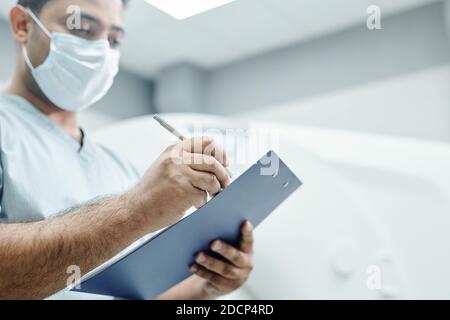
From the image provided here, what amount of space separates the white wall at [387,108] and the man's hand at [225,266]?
1101 mm

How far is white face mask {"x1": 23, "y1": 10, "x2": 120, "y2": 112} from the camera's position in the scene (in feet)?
2.07

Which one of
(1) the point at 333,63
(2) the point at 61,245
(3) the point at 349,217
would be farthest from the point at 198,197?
(1) the point at 333,63

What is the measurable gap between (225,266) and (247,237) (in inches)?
2.7

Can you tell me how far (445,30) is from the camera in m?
1.43

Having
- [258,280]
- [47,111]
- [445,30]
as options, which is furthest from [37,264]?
[445,30]

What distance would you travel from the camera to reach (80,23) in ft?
2.06

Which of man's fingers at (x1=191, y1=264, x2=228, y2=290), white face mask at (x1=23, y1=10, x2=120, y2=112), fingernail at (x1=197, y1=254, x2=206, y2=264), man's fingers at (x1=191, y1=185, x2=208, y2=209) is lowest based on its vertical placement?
man's fingers at (x1=191, y1=264, x2=228, y2=290)

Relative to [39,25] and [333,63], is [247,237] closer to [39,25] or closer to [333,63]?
[39,25]

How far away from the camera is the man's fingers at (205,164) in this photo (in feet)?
1.52

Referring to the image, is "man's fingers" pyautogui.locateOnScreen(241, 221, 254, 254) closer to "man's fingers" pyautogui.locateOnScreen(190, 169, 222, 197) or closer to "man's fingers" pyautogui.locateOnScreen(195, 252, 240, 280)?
"man's fingers" pyautogui.locateOnScreen(195, 252, 240, 280)

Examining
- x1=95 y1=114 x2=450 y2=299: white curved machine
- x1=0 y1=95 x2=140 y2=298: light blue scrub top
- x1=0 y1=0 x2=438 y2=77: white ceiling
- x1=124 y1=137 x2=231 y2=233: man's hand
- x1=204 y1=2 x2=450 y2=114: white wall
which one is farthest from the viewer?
x1=204 y1=2 x2=450 y2=114: white wall

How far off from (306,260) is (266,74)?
0.83 m

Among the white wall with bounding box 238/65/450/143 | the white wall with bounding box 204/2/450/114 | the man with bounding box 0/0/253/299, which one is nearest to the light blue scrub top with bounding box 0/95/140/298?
the man with bounding box 0/0/253/299

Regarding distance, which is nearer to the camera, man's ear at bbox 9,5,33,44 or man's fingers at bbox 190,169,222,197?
man's fingers at bbox 190,169,222,197
